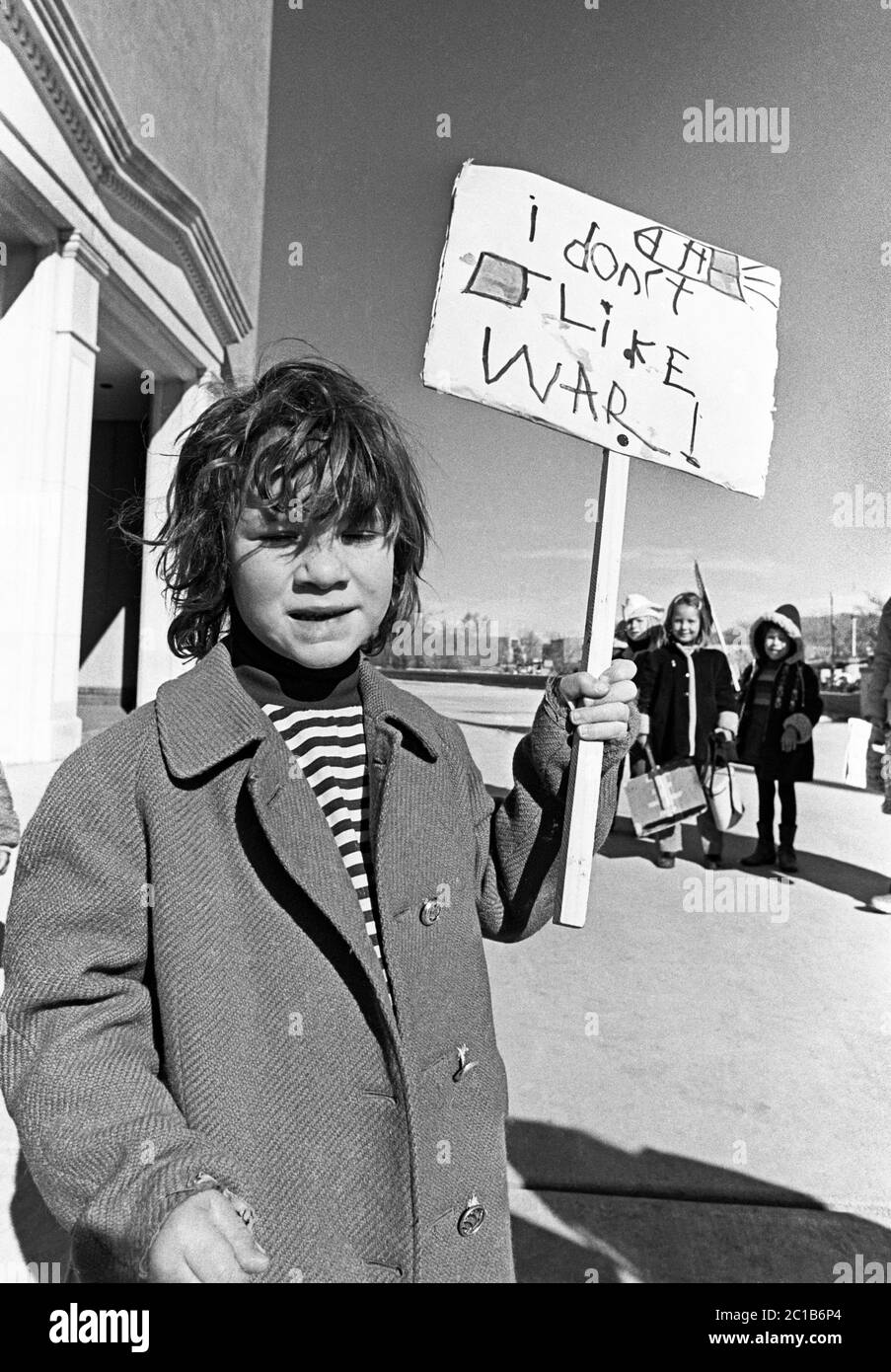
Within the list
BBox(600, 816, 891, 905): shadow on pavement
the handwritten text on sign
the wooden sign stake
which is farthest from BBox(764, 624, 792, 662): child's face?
the wooden sign stake

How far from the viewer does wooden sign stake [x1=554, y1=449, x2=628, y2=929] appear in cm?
143

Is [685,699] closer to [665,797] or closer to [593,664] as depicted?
[665,797]

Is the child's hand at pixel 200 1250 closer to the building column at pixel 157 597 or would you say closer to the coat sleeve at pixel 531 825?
the coat sleeve at pixel 531 825

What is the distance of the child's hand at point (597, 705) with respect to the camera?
1450mm

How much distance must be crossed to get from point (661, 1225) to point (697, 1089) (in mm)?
793

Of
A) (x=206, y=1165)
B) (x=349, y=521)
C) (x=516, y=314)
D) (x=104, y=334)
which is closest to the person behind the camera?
(x=206, y=1165)

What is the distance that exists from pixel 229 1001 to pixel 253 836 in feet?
0.67

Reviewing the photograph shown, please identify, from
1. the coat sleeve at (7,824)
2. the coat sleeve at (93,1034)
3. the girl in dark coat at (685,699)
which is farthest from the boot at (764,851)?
the coat sleeve at (93,1034)

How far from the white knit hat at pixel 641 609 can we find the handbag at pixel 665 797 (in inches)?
57.9

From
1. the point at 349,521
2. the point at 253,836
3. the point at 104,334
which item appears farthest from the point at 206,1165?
the point at 104,334

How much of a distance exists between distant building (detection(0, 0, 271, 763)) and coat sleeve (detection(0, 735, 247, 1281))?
3535 mm

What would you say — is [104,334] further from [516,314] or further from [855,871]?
[516,314]

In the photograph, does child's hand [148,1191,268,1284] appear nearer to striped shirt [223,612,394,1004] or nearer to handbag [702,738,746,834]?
striped shirt [223,612,394,1004]

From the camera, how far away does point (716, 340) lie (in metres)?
1.81
